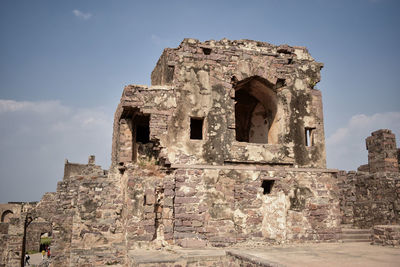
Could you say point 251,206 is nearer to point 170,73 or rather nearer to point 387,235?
point 387,235

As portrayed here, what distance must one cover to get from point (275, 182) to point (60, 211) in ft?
22.3

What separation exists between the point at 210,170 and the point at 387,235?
4486 mm

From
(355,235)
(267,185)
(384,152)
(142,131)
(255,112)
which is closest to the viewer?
(267,185)

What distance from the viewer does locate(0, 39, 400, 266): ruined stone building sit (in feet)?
26.7

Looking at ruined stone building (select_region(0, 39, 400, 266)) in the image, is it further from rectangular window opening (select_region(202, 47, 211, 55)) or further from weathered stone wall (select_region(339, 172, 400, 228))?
weathered stone wall (select_region(339, 172, 400, 228))

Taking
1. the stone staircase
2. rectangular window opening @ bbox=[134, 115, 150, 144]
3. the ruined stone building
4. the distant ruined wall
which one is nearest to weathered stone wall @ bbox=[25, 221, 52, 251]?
the ruined stone building

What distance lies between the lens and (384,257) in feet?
20.6

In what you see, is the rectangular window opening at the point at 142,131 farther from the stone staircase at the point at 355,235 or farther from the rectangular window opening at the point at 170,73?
the stone staircase at the point at 355,235

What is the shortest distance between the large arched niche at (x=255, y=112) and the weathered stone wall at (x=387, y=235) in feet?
11.8

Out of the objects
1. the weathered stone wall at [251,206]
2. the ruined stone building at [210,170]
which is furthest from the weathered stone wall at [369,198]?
the weathered stone wall at [251,206]

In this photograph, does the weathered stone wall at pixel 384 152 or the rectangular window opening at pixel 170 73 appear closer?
the rectangular window opening at pixel 170 73

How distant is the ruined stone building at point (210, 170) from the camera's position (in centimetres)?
814

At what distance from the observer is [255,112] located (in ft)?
39.1

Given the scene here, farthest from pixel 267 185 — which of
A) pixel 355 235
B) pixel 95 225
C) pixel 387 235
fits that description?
pixel 95 225
